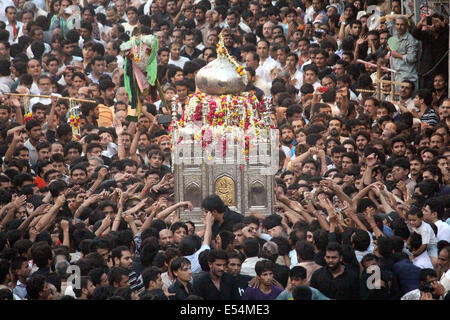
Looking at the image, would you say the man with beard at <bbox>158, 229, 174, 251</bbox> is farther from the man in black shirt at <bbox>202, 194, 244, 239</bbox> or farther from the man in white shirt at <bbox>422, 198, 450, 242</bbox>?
the man in white shirt at <bbox>422, 198, 450, 242</bbox>

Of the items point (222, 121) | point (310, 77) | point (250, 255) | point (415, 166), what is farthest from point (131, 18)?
point (250, 255)

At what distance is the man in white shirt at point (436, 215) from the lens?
16969mm

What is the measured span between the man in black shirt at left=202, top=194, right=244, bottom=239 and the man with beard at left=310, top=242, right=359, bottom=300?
242 cm

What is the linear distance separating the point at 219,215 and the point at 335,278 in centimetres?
285

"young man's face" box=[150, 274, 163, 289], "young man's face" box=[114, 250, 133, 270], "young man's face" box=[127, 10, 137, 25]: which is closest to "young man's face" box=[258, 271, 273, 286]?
"young man's face" box=[150, 274, 163, 289]

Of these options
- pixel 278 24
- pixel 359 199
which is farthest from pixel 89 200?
pixel 278 24

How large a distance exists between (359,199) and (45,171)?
520cm

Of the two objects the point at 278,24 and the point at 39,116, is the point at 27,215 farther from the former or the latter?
the point at 278,24

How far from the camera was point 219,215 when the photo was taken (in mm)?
17016

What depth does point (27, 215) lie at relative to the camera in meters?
17.6

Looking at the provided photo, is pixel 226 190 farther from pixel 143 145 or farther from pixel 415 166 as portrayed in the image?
pixel 143 145

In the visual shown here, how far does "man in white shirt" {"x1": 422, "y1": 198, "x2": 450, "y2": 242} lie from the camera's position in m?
17.0

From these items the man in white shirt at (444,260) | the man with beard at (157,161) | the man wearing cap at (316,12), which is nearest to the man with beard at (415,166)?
the man in white shirt at (444,260)

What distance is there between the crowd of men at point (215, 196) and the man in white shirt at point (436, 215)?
0.02m
